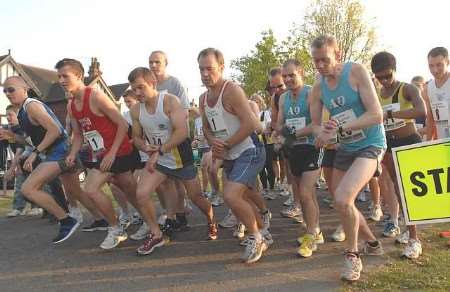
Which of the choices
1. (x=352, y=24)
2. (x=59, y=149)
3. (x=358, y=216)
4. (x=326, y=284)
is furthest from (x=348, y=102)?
(x=352, y=24)

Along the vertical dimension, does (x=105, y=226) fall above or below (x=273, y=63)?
below

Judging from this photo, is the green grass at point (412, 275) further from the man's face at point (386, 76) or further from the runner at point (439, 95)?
the man's face at point (386, 76)

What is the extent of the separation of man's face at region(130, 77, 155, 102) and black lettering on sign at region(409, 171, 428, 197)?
278 centimetres

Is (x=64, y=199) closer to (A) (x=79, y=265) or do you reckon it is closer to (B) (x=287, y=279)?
(A) (x=79, y=265)

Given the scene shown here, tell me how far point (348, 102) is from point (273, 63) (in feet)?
93.0

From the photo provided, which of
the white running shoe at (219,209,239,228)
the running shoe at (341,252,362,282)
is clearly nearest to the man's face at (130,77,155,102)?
the white running shoe at (219,209,239,228)

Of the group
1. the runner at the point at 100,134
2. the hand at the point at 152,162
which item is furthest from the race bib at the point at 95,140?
the hand at the point at 152,162

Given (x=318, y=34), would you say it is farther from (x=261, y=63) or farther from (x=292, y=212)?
(x=292, y=212)

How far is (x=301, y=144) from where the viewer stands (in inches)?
198

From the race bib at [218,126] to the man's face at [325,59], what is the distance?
44.3 inches

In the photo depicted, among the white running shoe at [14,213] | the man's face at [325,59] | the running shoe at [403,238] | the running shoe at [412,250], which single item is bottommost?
the running shoe at [403,238]

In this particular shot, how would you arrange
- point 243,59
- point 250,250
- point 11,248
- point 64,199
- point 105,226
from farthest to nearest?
point 243,59 → point 64,199 → point 105,226 → point 11,248 → point 250,250

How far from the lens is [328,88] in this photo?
4.04m

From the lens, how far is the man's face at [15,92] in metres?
5.61
